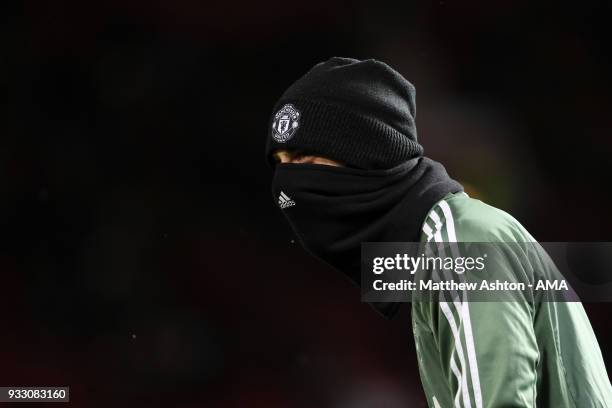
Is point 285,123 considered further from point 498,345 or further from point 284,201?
point 498,345

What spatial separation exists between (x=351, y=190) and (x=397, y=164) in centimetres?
13

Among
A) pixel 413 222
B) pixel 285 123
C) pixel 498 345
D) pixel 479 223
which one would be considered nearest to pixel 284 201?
pixel 285 123

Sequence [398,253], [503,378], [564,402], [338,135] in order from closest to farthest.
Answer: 1. [503,378]
2. [564,402]
3. [398,253]
4. [338,135]

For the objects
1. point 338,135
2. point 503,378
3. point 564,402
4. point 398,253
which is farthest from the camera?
point 338,135

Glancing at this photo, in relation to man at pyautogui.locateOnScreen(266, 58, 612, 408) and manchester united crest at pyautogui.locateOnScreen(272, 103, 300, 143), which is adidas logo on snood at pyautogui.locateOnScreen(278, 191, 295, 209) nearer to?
man at pyautogui.locateOnScreen(266, 58, 612, 408)

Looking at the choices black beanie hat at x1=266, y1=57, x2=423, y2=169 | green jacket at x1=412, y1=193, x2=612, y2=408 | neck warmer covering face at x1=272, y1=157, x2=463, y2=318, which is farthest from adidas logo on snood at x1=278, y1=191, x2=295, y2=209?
Answer: green jacket at x1=412, y1=193, x2=612, y2=408

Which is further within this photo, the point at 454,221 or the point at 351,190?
the point at 351,190

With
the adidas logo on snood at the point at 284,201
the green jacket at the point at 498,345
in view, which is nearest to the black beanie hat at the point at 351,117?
the adidas logo on snood at the point at 284,201

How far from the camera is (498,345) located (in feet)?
4.56

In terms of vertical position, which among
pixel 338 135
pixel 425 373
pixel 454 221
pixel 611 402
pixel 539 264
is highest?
pixel 338 135

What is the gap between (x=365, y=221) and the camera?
5.79ft

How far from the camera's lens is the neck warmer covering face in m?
1.70

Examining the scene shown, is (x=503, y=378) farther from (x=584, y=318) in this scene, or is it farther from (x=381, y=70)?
(x=381, y=70)

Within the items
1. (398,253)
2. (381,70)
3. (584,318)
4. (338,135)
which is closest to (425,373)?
(398,253)
